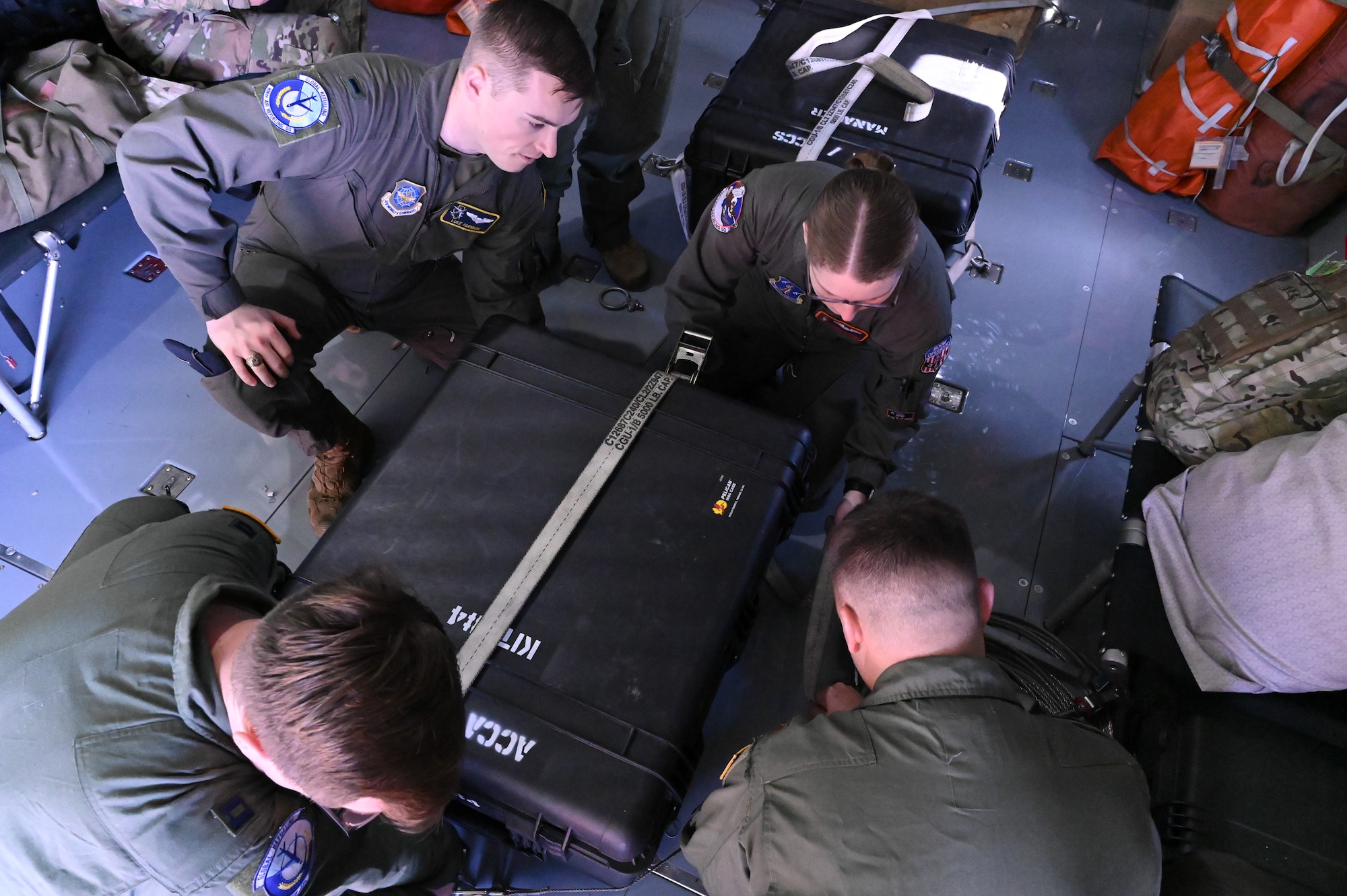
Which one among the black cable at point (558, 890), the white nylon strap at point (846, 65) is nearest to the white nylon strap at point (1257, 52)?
the white nylon strap at point (846, 65)

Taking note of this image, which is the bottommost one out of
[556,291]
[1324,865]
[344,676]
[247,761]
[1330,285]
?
[556,291]

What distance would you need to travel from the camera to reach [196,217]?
157 cm

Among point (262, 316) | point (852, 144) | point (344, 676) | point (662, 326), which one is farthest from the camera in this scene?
point (662, 326)

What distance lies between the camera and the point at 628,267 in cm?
253

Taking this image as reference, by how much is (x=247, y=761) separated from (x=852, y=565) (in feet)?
3.10

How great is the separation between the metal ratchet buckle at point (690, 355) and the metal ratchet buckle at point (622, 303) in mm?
875

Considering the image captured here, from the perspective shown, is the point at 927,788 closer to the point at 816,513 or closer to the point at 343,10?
the point at 816,513

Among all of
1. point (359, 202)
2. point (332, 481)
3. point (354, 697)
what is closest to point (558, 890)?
point (354, 697)

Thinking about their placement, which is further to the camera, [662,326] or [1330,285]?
[662,326]

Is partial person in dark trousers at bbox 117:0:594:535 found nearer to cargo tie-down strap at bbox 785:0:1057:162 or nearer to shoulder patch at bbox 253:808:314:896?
cargo tie-down strap at bbox 785:0:1057:162

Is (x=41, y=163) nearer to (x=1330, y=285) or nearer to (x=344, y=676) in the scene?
(x=344, y=676)

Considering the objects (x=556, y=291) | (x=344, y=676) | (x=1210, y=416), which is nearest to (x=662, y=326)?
(x=556, y=291)

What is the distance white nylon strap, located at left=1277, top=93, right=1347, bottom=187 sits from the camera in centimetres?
248

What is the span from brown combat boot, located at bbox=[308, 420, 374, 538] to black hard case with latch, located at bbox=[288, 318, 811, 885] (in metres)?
0.65
